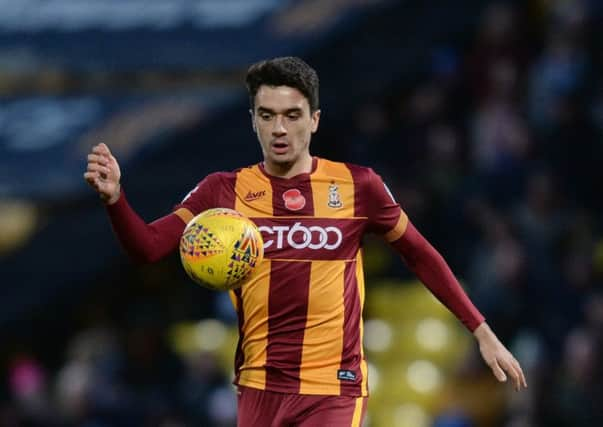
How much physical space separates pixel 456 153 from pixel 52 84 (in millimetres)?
3993

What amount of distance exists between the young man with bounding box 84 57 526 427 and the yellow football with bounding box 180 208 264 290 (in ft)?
0.99

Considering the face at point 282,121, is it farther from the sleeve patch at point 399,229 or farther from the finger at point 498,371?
the finger at point 498,371

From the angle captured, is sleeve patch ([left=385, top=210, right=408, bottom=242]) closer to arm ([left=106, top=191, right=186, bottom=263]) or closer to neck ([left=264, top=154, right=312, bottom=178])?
neck ([left=264, top=154, right=312, bottom=178])

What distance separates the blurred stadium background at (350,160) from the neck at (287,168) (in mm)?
5154

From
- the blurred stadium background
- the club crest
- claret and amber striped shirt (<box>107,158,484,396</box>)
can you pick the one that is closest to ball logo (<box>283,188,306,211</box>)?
claret and amber striped shirt (<box>107,158,484,396</box>)

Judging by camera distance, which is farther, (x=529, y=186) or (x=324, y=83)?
(x=324, y=83)

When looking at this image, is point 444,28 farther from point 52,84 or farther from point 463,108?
point 52,84

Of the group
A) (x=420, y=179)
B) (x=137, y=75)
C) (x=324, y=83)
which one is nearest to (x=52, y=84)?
(x=137, y=75)

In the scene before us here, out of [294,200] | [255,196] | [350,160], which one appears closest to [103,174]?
[255,196]

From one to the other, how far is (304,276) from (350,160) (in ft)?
24.4

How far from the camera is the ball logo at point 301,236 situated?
6.54m

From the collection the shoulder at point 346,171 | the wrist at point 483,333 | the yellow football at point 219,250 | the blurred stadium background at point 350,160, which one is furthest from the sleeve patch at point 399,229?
the blurred stadium background at point 350,160

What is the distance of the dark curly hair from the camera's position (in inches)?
256

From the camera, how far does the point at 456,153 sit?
45.8ft
